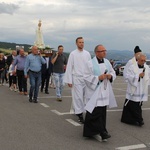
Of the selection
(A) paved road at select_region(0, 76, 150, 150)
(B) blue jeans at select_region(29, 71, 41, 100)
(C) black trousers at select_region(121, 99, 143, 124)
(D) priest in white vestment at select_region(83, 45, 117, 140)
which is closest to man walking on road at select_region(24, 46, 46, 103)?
(B) blue jeans at select_region(29, 71, 41, 100)

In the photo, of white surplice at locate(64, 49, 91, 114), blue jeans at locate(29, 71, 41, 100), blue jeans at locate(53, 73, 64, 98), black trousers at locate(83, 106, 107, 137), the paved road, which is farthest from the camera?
blue jeans at locate(53, 73, 64, 98)

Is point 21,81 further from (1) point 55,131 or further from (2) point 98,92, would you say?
(2) point 98,92

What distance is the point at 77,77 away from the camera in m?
7.43

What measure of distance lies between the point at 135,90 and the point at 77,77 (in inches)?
56.6

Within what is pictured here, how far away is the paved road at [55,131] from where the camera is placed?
5.48 meters

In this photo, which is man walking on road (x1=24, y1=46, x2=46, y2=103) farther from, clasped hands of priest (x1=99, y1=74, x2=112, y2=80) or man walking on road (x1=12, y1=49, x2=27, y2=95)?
clasped hands of priest (x1=99, y1=74, x2=112, y2=80)

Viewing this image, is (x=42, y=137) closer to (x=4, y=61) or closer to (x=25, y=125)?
(x=25, y=125)

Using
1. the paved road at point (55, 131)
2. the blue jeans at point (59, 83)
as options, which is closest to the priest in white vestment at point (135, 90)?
the paved road at point (55, 131)

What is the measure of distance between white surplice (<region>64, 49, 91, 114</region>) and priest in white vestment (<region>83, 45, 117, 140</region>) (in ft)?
3.81

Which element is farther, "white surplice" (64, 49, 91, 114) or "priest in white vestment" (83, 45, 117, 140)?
"white surplice" (64, 49, 91, 114)

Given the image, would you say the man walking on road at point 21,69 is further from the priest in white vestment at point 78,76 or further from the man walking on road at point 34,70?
the priest in white vestment at point 78,76

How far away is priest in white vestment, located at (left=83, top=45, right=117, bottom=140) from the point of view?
5797mm

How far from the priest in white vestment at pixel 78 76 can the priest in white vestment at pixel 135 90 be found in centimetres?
108

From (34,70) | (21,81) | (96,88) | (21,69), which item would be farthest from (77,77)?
(21,81)
